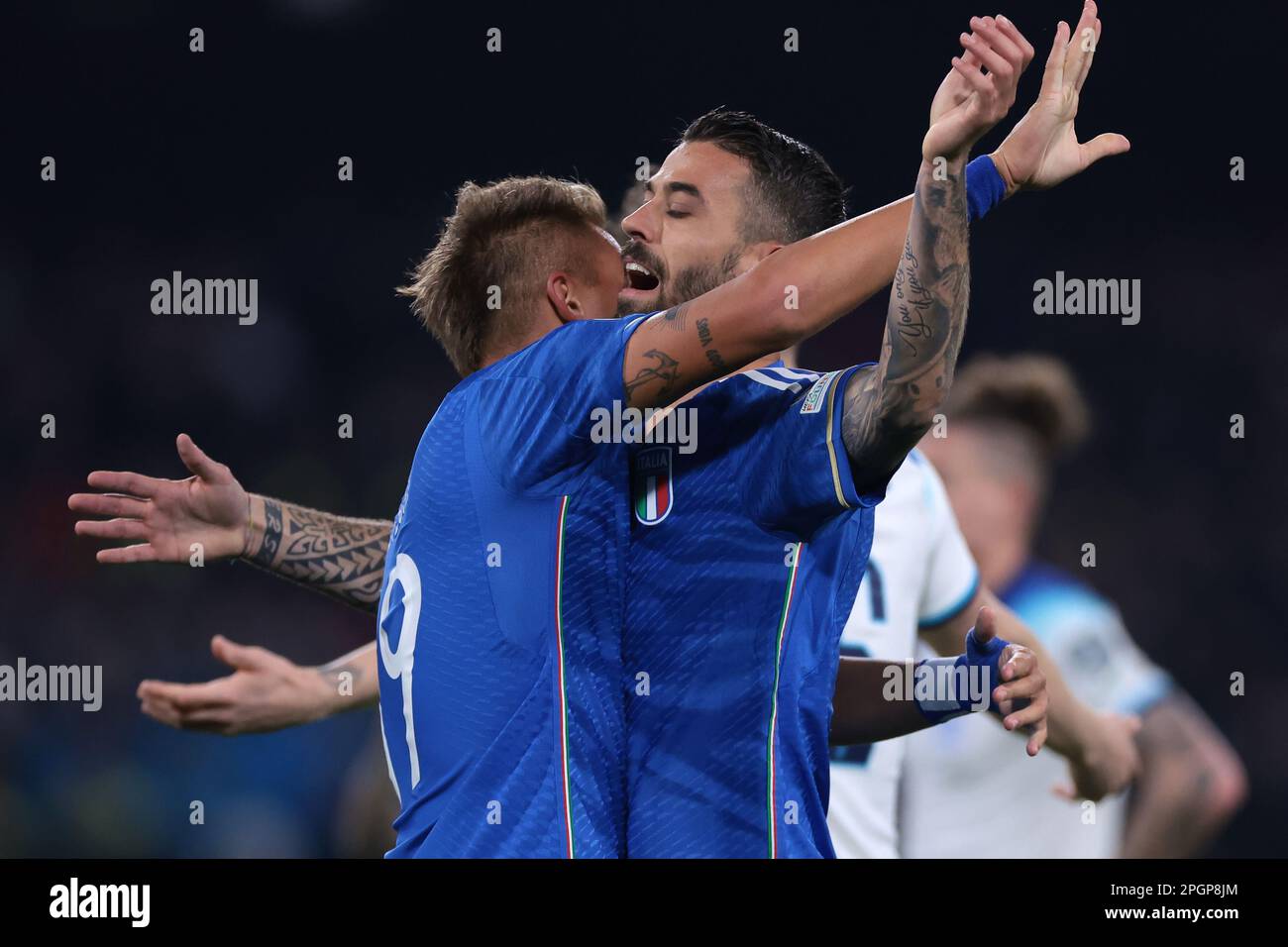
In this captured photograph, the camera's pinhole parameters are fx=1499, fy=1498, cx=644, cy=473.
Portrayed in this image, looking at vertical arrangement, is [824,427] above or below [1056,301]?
below

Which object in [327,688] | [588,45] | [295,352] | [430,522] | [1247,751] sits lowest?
[1247,751]

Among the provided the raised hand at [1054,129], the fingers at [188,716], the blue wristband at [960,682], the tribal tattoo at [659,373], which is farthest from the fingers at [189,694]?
the raised hand at [1054,129]

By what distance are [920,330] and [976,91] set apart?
1.17ft

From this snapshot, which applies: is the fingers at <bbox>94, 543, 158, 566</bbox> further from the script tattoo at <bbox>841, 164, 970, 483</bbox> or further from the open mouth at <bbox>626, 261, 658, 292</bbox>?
the script tattoo at <bbox>841, 164, 970, 483</bbox>

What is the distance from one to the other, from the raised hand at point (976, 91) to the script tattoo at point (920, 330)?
1.9 inches

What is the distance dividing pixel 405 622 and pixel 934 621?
8.46 feet

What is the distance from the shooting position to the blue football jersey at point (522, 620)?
2400 mm

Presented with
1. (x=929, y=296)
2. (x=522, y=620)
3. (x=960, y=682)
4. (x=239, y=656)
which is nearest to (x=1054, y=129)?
(x=929, y=296)

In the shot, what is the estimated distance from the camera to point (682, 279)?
305 cm

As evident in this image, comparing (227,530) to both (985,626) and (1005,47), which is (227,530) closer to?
(985,626)

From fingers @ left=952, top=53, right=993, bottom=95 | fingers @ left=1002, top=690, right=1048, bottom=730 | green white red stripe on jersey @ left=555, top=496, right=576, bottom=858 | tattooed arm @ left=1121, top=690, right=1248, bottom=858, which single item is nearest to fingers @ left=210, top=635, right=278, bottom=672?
green white red stripe on jersey @ left=555, top=496, right=576, bottom=858

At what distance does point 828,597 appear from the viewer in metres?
2.60
